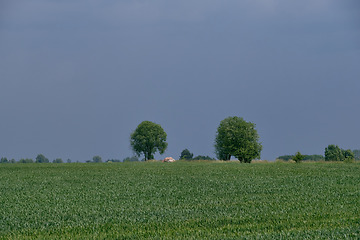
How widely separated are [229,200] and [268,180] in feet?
36.7

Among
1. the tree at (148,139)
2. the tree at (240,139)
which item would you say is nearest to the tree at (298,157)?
the tree at (240,139)

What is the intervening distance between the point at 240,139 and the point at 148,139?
24.5 metres

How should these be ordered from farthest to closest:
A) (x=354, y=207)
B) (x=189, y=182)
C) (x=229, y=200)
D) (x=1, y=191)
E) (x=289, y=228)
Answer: (x=189, y=182) < (x=1, y=191) < (x=229, y=200) < (x=354, y=207) < (x=289, y=228)

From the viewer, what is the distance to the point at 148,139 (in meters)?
98.8

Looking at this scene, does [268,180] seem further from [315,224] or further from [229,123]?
[229,123]

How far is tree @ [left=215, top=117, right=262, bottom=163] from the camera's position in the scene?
3297 inches

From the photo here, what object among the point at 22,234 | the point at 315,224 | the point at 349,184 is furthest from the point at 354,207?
the point at 22,234

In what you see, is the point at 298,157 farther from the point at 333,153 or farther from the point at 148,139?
the point at 333,153

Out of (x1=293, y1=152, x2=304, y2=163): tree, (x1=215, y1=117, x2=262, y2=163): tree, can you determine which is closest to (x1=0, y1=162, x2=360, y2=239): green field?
(x1=293, y1=152, x2=304, y2=163): tree

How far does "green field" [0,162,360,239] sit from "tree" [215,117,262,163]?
52428mm

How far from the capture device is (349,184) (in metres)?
30.0

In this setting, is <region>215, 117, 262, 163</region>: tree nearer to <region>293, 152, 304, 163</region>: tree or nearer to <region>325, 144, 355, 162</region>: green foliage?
<region>293, 152, 304, 163</region>: tree

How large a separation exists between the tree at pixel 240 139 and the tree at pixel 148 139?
16.9 meters

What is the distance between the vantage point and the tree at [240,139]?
275ft
